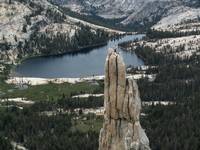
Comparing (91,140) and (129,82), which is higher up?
(129,82)

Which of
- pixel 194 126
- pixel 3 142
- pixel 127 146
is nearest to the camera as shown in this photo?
pixel 127 146

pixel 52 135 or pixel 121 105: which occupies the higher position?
pixel 121 105

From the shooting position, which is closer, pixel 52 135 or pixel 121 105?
pixel 121 105

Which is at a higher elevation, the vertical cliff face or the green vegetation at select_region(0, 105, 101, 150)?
the vertical cliff face

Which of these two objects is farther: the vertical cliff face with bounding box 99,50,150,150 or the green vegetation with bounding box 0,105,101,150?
the green vegetation with bounding box 0,105,101,150

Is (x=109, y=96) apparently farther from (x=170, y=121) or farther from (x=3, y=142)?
(x=170, y=121)

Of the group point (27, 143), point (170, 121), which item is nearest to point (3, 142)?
point (27, 143)

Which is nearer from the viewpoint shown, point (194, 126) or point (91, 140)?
point (91, 140)

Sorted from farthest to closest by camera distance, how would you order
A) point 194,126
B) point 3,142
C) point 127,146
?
1. point 194,126
2. point 3,142
3. point 127,146
